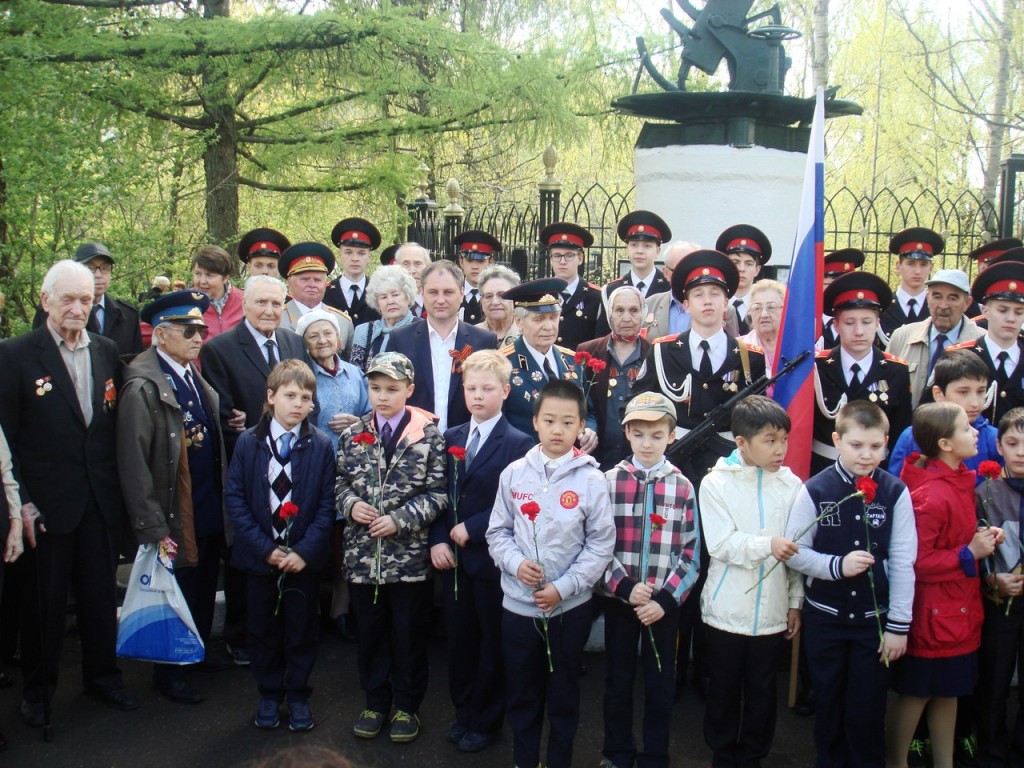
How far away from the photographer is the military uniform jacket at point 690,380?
451cm

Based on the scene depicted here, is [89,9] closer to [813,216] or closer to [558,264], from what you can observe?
[558,264]

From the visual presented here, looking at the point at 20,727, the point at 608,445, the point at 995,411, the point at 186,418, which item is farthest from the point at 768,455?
the point at 20,727

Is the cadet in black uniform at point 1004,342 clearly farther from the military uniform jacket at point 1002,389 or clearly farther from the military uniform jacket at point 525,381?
the military uniform jacket at point 525,381

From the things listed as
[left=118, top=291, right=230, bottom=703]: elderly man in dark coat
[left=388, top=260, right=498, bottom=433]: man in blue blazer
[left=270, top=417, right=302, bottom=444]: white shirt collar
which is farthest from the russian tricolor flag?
[left=118, top=291, right=230, bottom=703]: elderly man in dark coat

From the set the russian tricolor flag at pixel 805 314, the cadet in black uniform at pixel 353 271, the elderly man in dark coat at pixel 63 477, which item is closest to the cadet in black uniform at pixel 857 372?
the russian tricolor flag at pixel 805 314

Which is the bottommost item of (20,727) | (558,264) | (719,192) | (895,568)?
(20,727)

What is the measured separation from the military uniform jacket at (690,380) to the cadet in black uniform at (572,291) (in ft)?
4.91

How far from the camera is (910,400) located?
454 cm

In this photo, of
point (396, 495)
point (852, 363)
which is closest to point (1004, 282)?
point (852, 363)

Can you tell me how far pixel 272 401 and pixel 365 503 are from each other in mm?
691

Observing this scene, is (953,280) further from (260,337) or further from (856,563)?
(260,337)

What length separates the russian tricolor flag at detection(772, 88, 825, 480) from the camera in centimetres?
438

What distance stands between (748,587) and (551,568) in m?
0.83

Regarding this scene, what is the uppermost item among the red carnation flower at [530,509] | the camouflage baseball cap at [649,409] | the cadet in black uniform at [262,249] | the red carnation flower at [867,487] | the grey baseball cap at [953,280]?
the cadet in black uniform at [262,249]
